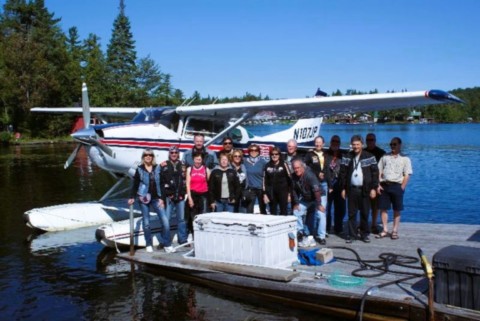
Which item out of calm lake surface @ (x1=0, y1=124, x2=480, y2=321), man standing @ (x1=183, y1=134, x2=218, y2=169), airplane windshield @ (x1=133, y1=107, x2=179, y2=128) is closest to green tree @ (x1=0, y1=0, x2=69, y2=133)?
calm lake surface @ (x1=0, y1=124, x2=480, y2=321)

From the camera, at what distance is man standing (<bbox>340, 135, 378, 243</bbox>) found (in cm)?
636

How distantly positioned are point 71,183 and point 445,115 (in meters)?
139

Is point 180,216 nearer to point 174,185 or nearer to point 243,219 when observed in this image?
point 174,185

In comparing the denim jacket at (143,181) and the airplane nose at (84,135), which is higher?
the airplane nose at (84,135)

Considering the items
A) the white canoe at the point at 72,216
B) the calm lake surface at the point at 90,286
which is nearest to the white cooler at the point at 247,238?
the calm lake surface at the point at 90,286

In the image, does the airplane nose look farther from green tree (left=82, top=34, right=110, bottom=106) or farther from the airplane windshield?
green tree (left=82, top=34, right=110, bottom=106)

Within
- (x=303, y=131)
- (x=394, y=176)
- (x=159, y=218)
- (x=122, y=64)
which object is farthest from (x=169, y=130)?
(x=122, y=64)

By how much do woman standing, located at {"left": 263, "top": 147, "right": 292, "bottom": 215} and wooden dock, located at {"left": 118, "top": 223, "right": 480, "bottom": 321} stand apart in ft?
2.98

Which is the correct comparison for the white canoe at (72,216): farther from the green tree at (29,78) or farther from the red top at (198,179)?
the green tree at (29,78)

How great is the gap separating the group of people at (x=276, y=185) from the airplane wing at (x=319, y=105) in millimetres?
910

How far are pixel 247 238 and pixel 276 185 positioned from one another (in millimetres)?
1110

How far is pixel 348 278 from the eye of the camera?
16.7ft

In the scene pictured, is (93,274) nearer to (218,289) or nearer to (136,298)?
(136,298)

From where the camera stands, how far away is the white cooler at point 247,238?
213 inches
